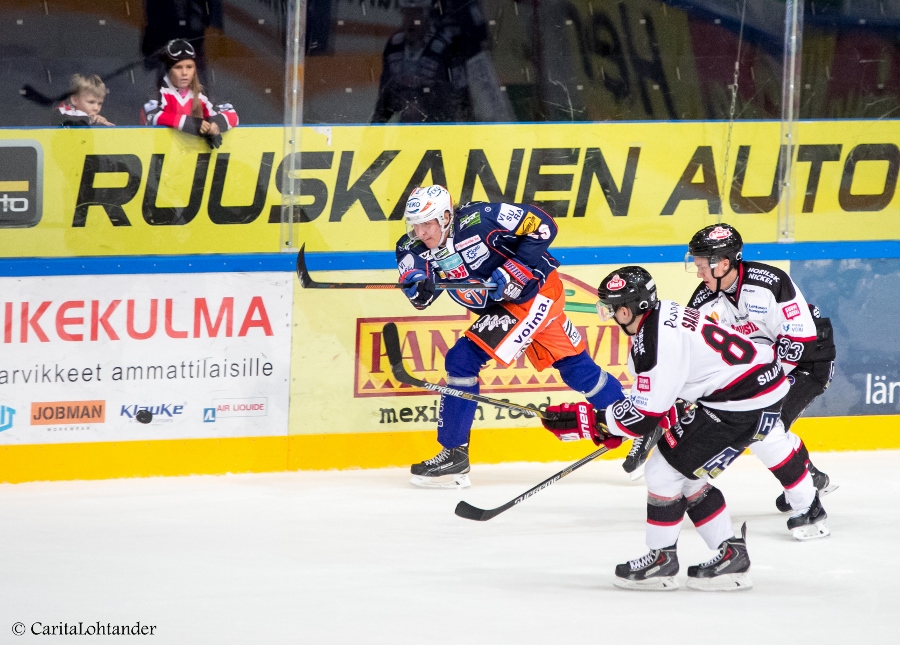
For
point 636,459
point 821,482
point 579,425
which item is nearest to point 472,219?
point 636,459

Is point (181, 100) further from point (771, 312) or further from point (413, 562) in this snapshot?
point (771, 312)

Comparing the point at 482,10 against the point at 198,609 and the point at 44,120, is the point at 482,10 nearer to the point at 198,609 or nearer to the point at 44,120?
the point at 44,120

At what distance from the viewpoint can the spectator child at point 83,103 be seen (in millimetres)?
5039

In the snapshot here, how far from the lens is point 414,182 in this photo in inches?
218

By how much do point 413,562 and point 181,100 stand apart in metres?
2.22

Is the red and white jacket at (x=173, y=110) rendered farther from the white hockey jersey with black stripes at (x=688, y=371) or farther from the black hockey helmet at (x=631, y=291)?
the white hockey jersey with black stripes at (x=688, y=371)

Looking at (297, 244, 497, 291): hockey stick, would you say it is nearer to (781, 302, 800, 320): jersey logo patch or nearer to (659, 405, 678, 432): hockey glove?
(781, 302, 800, 320): jersey logo patch

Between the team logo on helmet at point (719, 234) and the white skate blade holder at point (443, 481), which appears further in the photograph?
the white skate blade holder at point (443, 481)

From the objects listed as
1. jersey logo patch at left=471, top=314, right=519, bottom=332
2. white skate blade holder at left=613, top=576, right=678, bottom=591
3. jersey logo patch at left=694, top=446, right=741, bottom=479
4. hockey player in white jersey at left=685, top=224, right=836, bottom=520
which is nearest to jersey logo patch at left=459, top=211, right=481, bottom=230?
jersey logo patch at left=471, top=314, right=519, bottom=332

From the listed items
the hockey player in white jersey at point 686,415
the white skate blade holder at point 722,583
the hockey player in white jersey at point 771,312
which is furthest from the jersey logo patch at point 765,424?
the hockey player in white jersey at point 771,312

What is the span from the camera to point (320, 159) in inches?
213

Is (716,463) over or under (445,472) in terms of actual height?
over

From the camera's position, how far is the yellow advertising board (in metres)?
5.08

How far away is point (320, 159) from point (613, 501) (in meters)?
1.93
